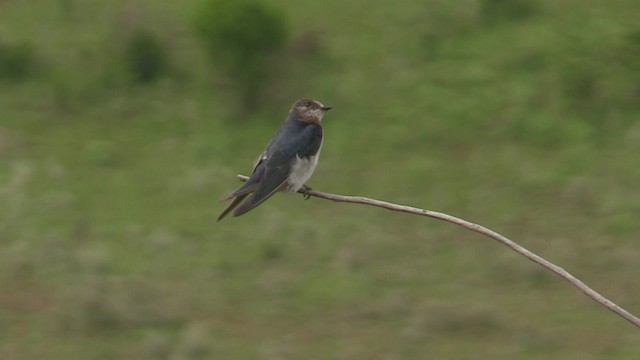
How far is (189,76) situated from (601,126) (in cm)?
318

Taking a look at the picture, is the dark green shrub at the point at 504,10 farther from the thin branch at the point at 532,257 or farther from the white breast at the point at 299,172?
the thin branch at the point at 532,257

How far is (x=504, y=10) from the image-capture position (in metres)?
12.5

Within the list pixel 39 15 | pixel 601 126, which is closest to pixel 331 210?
pixel 601 126

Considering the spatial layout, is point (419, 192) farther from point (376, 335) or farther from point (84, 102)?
point (84, 102)

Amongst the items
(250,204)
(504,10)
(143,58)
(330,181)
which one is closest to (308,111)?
(250,204)

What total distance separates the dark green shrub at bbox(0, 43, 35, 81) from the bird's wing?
7.93 metres

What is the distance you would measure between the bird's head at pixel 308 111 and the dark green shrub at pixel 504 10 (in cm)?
745

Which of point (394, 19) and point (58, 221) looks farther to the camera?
point (394, 19)

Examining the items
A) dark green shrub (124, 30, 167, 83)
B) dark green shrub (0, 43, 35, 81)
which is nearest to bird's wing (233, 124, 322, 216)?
dark green shrub (124, 30, 167, 83)

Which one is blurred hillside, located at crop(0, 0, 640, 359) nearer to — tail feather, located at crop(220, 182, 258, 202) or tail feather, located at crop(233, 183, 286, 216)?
tail feather, located at crop(220, 182, 258, 202)

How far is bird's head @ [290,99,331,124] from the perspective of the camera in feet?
16.6

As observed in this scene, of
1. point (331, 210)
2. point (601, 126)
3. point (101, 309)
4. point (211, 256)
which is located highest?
point (601, 126)

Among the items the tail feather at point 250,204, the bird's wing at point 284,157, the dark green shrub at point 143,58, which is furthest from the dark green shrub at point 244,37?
the tail feather at point 250,204

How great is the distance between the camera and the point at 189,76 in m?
12.4
